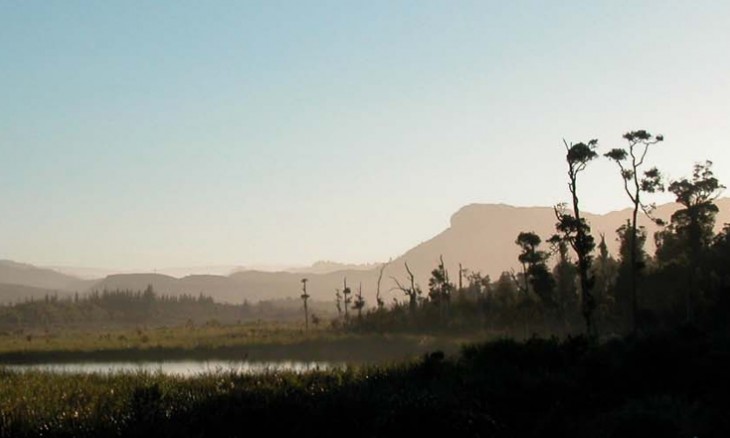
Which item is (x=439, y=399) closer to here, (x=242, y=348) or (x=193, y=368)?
(x=193, y=368)

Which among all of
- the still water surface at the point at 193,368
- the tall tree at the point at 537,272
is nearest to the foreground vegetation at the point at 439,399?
the still water surface at the point at 193,368

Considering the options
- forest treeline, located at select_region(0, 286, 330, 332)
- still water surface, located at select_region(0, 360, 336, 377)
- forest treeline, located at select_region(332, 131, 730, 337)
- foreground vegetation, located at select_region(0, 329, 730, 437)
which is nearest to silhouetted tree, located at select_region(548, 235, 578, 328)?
forest treeline, located at select_region(332, 131, 730, 337)

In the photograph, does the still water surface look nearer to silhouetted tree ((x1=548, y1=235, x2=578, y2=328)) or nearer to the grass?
the grass

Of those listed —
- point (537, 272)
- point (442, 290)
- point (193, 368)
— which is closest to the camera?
point (193, 368)

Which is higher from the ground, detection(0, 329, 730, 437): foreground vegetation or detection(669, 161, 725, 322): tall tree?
detection(669, 161, 725, 322): tall tree

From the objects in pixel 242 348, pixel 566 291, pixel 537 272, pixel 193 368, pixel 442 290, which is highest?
pixel 537 272

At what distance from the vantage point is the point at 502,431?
16.9 meters

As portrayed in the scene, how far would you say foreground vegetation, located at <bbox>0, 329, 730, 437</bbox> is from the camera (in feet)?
54.6

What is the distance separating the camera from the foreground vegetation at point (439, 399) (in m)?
16.7

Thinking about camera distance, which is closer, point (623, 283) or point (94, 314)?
point (623, 283)

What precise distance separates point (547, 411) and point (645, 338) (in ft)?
22.2

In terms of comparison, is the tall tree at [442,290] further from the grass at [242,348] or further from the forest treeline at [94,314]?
the forest treeline at [94,314]

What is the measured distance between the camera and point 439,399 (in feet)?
58.0

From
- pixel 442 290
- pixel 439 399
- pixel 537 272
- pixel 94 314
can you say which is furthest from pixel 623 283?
pixel 94 314
